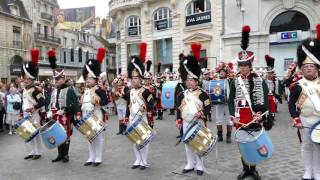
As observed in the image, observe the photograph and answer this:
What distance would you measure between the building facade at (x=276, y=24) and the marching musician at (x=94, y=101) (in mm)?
18571

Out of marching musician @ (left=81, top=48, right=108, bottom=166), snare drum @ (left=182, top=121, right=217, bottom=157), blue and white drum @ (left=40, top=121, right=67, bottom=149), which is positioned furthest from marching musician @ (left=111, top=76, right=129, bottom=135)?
snare drum @ (left=182, top=121, right=217, bottom=157)

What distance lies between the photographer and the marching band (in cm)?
533

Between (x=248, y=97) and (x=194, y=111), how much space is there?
41.8 inches

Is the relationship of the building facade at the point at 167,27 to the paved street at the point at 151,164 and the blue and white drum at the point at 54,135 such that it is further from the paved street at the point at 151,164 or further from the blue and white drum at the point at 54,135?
the blue and white drum at the point at 54,135

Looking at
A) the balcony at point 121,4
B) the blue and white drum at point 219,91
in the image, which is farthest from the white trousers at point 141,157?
the balcony at point 121,4

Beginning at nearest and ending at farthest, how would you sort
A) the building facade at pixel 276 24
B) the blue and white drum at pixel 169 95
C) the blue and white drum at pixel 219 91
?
the blue and white drum at pixel 219 91, the blue and white drum at pixel 169 95, the building facade at pixel 276 24

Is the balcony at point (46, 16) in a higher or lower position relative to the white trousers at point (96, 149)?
higher

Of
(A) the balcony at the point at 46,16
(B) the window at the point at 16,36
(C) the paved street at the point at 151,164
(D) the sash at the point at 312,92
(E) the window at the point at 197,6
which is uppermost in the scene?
(A) the balcony at the point at 46,16

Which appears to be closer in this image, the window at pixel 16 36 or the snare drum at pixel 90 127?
the snare drum at pixel 90 127

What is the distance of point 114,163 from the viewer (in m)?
7.44

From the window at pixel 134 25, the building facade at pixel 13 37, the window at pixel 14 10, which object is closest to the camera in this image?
the window at pixel 134 25

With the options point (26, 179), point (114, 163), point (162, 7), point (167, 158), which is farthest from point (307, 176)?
point (162, 7)

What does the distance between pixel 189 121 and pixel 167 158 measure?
145 cm

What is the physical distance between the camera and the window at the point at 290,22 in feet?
76.7
